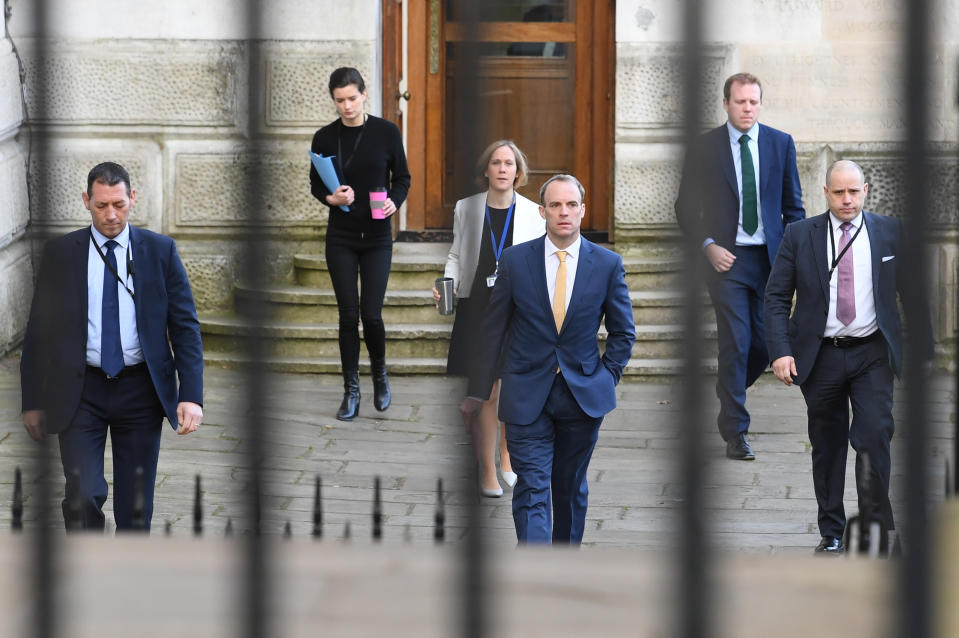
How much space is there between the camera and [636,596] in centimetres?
147

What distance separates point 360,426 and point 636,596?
23.0 feet

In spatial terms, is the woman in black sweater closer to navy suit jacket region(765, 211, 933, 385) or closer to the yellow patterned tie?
the yellow patterned tie

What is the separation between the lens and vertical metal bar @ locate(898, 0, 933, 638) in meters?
1.33

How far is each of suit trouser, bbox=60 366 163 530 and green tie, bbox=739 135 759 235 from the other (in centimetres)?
308

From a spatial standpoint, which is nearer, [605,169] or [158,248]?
[158,248]

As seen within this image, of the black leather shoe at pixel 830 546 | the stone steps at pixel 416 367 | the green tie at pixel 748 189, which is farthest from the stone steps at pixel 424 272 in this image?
the black leather shoe at pixel 830 546

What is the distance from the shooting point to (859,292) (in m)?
6.02

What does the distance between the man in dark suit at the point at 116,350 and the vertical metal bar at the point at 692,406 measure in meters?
4.38

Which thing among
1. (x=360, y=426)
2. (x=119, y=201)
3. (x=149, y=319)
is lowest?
(x=360, y=426)

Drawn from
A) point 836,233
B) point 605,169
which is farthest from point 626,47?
point 836,233

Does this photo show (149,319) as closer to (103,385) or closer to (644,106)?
(103,385)

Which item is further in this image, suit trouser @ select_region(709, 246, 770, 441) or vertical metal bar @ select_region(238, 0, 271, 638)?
suit trouser @ select_region(709, 246, 770, 441)

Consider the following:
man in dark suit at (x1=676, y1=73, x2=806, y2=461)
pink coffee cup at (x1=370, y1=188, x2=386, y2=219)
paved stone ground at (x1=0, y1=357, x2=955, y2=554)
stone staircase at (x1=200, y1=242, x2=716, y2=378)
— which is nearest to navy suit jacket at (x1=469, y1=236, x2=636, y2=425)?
paved stone ground at (x1=0, y1=357, x2=955, y2=554)

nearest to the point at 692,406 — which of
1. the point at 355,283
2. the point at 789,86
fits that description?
the point at 355,283
